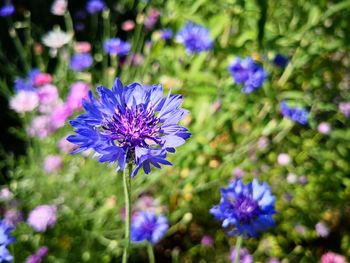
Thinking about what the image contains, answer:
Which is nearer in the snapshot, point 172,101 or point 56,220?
point 172,101

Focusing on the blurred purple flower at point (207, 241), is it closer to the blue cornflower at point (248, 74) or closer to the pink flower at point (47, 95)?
the blue cornflower at point (248, 74)

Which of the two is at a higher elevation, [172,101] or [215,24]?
[215,24]

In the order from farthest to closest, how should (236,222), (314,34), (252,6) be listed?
1. (314,34)
2. (252,6)
3. (236,222)

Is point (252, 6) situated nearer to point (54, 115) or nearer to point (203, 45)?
point (203, 45)

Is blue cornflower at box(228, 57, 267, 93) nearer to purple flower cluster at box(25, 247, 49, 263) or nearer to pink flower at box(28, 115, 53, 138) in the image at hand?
pink flower at box(28, 115, 53, 138)

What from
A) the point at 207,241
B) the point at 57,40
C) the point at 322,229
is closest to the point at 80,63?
the point at 57,40

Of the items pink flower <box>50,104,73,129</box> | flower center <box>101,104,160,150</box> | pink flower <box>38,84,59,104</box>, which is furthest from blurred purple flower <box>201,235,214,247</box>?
flower center <box>101,104,160,150</box>

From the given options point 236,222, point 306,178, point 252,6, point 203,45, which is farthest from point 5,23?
point 236,222

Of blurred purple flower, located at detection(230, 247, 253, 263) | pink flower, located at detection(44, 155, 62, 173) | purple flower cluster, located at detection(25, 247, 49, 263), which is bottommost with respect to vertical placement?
blurred purple flower, located at detection(230, 247, 253, 263)
